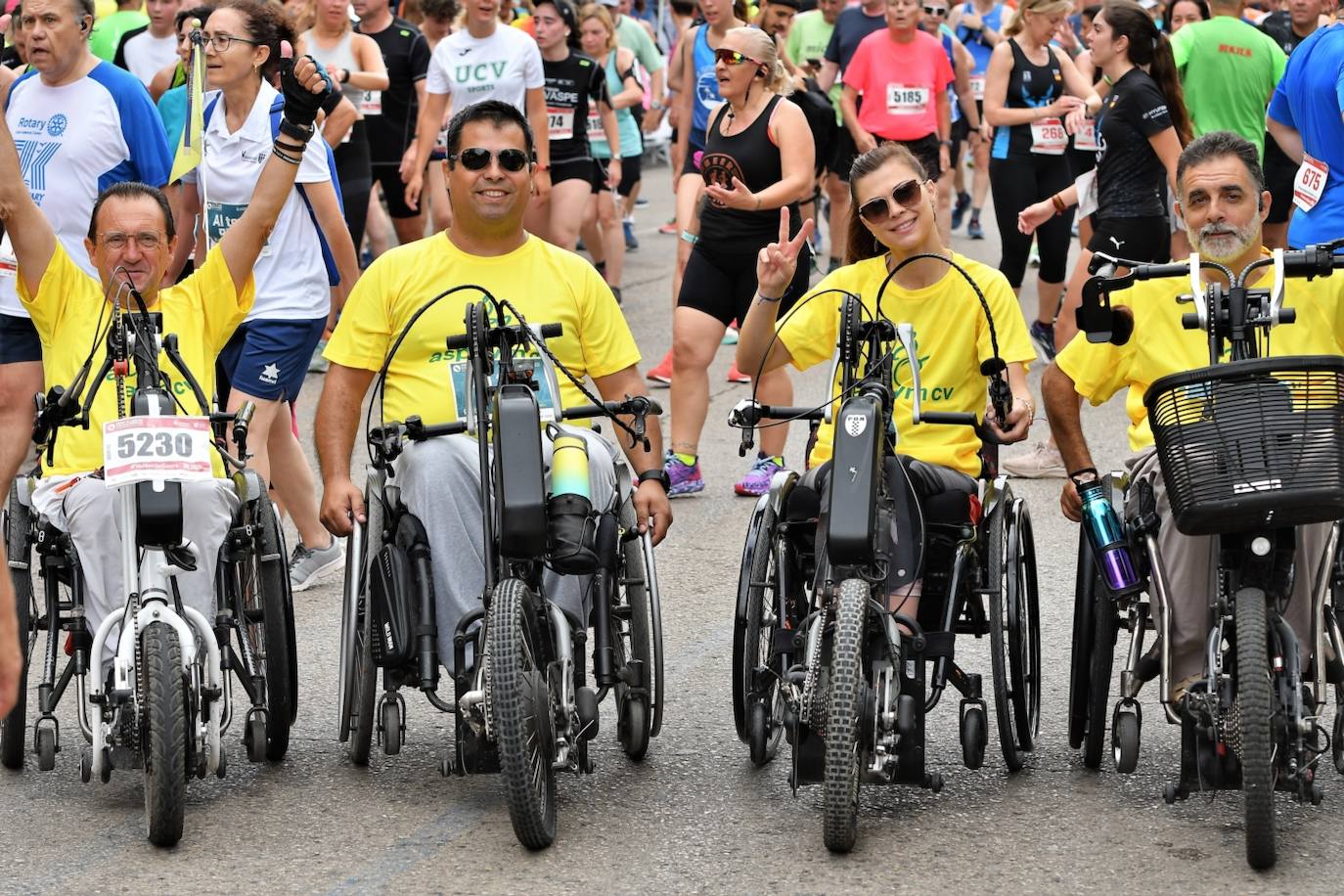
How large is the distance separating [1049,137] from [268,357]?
5.24 meters

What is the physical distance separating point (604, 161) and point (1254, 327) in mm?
9321

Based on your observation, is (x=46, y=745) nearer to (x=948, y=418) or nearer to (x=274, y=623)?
(x=274, y=623)

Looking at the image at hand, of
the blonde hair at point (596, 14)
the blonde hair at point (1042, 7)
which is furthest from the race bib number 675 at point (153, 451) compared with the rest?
the blonde hair at point (596, 14)

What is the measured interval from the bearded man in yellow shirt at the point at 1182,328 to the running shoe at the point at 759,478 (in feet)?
10.3

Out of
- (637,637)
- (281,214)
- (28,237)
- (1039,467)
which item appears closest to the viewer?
(637,637)

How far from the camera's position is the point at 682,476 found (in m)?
8.15

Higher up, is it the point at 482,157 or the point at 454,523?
the point at 482,157

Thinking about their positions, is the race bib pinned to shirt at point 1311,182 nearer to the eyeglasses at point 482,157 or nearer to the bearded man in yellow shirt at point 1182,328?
the bearded man in yellow shirt at point 1182,328

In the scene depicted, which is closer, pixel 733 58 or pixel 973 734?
pixel 973 734

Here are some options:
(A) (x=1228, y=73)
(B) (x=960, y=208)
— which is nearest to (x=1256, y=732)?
(A) (x=1228, y=73)

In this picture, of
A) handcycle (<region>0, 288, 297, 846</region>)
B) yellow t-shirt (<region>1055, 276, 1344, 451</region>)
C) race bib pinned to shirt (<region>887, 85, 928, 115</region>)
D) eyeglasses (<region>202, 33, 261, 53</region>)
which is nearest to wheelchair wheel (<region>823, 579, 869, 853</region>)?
yellow t-shirt (<region>1055, 276, 1344, 451</region>)

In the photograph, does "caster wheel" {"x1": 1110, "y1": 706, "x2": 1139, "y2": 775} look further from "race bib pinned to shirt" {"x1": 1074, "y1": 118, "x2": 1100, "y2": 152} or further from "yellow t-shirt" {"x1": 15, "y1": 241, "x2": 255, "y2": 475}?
"race bib pinned to shirt" {"x1": 1074, "y1": 118, "x2": 1100, "y2": 152}

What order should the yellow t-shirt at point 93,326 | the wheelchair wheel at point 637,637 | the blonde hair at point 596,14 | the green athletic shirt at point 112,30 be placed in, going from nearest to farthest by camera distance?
the wheelchair wheel at point 637,637
the yellow t-shirt at point 93,326
the green athletic shirt at point 112,30
the blonde hair at point 596,14

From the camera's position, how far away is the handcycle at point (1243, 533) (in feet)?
13.3
